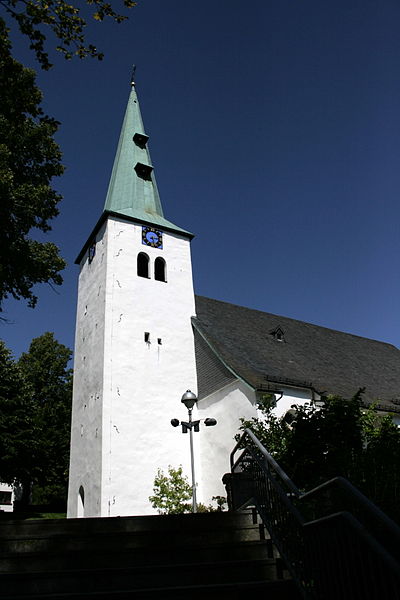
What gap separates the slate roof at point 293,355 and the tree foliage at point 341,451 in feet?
18.5

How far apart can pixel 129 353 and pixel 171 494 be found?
5112mm

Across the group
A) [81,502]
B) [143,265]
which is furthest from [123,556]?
[143,265]

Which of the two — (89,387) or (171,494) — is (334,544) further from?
(89,387)

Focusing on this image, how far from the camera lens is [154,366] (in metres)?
19.0

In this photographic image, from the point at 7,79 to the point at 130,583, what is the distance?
7374 mm

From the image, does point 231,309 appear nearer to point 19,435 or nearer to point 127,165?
point 127,165

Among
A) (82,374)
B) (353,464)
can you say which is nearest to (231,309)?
(82,374)

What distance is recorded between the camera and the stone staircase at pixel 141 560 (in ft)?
14.6

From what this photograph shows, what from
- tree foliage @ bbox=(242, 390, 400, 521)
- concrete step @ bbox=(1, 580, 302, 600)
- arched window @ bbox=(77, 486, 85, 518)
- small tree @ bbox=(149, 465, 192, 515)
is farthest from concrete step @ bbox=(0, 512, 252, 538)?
arched window @ bbox=(77, 486, 85, 518)

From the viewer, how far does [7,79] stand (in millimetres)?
8141

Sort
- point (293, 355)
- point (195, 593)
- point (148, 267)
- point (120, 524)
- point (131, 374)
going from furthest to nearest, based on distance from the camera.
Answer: point (293, 355)
point (148, 267)
point (131, 374)
point (120, 524)
point (195, 593)

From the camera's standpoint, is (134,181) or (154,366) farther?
(134,181)

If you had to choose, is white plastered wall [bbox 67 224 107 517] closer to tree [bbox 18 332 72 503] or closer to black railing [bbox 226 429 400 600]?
tree [bbox 18 332 72 503]

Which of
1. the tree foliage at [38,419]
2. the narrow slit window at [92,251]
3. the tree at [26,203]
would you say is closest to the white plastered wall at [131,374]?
the narrow slit window at [92,251]
